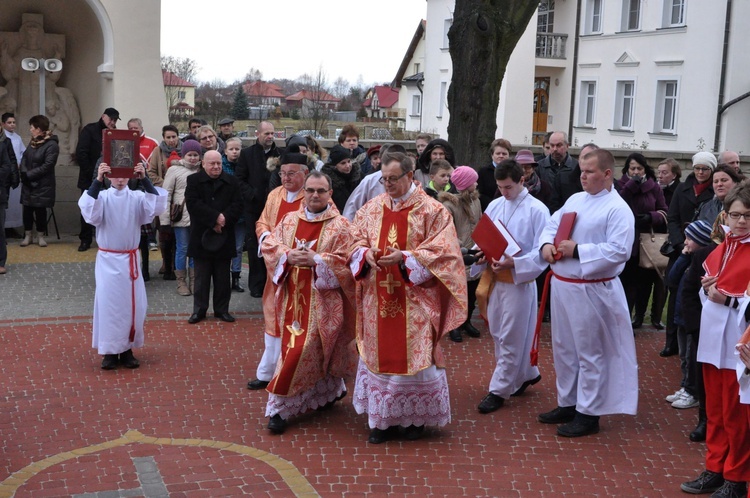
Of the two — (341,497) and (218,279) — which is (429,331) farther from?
(218,279)

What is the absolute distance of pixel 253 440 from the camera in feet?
21.7

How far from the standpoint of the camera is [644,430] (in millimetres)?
7039

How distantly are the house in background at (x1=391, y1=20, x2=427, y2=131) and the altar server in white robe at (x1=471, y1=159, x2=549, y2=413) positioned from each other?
36.3 metres

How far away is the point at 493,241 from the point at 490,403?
50.1 inches

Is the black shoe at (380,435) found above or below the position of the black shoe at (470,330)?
below

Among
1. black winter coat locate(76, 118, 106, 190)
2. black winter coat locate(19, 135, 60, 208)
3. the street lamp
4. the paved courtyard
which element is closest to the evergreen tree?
the street lamp

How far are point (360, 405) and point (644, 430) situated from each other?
2145 mm

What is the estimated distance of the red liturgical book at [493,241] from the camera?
7.26 metres

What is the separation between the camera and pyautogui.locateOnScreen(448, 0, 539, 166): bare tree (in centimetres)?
1172

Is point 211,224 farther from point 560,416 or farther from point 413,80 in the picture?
point 413,80

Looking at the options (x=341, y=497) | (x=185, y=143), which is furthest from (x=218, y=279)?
(x=341, y=497)

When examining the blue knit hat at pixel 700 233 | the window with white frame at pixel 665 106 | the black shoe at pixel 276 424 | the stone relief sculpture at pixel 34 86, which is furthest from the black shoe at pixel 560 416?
the window with white frame at pixel 665 106

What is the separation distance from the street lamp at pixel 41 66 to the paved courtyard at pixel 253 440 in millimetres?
6337

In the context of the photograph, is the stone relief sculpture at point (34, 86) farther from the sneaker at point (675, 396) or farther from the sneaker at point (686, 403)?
the sneaker at point (686, 403)
